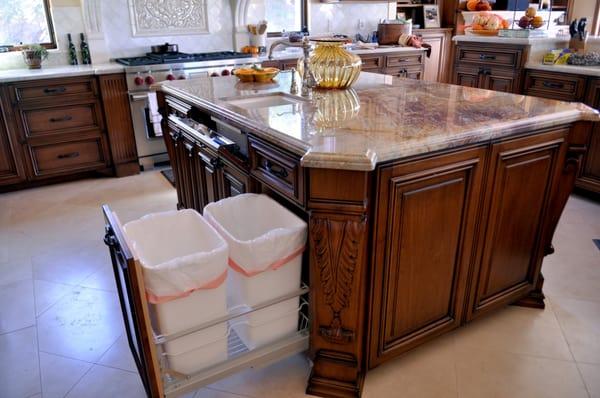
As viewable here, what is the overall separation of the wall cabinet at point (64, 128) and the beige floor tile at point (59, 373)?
7.35 feet

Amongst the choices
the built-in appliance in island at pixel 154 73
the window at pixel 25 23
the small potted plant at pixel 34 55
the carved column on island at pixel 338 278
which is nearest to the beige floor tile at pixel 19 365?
the carved column on island at pixel 338 278

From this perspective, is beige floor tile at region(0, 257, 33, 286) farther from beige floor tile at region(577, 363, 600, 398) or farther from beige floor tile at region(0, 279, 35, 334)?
beige floor tile at region(577, 363, 600, 398)

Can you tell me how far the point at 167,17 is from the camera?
4.29 meters

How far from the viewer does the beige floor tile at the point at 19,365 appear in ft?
5.66

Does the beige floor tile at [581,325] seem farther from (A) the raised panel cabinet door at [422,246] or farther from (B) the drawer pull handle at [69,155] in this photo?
(B) the drawer pull handle at [69,155]

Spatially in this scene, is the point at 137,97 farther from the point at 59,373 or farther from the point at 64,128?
the point at 59,373

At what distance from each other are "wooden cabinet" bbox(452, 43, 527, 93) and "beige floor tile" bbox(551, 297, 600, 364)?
6.98ft

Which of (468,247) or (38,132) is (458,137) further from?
(38,132)

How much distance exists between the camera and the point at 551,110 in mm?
1758

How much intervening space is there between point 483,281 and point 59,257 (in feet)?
7.52

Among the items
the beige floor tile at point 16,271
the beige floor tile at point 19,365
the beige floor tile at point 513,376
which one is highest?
the beige floor tile at point 513,376

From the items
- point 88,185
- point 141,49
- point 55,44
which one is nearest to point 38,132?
point 88,185

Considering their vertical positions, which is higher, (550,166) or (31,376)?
(550,166)

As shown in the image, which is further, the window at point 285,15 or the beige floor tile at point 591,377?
the window at point 285,15
